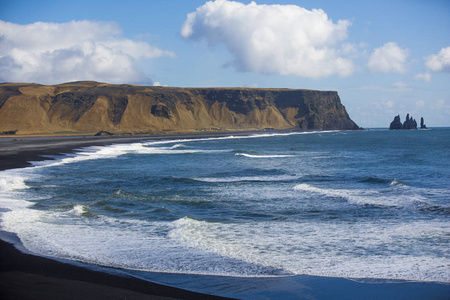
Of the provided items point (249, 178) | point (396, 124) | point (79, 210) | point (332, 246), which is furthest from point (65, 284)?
point (396, 124)

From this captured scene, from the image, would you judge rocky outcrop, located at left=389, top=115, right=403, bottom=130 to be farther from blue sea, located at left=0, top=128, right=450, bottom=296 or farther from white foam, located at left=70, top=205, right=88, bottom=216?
white foam, located at left=70, top=205, right=88, bottom=216

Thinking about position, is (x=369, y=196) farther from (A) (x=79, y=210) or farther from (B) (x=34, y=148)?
(B) (x=34, y=148)

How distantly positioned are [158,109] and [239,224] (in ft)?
436

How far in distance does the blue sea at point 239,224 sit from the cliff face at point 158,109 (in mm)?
100885

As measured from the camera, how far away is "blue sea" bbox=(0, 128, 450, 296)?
859 cm

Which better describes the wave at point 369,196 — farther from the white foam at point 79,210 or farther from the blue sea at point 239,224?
the white foam at point 79,210

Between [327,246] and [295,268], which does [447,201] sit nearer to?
[327,246]

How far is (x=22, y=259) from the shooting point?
8.56 metres

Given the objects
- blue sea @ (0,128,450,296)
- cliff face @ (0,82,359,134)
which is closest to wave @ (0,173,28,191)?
blue sea @ (0,128,450,296)

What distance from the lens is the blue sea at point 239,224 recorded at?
Answer: 859 centimetres

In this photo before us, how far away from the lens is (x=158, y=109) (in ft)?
468

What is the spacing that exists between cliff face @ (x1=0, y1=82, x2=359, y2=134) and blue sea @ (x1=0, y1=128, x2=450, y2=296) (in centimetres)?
10089

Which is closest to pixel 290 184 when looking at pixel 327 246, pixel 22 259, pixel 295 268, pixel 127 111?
pixel 327 246

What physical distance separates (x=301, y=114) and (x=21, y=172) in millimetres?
159633
